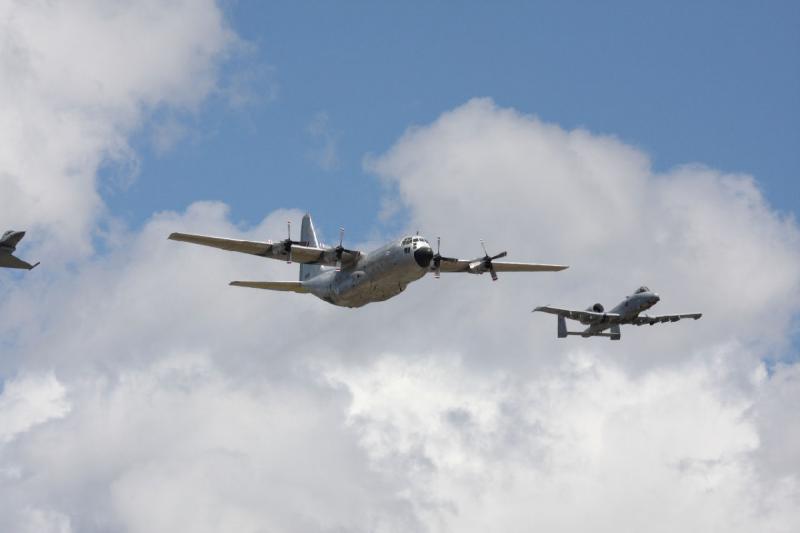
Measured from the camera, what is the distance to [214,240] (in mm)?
83500

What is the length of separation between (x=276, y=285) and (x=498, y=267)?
18421mm

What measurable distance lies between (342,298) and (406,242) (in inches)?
322

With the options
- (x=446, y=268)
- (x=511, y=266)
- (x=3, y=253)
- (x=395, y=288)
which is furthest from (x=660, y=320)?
(x=3, y=253)

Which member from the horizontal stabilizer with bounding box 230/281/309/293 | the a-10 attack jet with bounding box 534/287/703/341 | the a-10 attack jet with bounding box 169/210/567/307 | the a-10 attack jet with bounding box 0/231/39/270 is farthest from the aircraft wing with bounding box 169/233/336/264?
the a-10 attack jet with bounding box 534/287/703/341

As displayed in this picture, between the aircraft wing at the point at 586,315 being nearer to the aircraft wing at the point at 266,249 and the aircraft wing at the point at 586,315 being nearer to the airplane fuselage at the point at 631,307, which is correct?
the airplane fuselage at the point at 631,307

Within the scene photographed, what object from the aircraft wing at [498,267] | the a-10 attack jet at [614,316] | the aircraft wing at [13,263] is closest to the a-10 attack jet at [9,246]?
the aircraft wing at [13,263]

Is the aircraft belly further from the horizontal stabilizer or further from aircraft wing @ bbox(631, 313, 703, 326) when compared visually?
aircraft wing @ bbox(631, 313, 703, 326)

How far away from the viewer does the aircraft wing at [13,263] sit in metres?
75.4

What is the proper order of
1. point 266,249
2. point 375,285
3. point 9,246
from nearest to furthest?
point 9,246 → point 375,285 → point 266,249

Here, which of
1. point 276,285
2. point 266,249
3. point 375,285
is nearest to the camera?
point 375,285

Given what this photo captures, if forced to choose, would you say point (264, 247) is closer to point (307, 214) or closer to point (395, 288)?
point (395, 288)

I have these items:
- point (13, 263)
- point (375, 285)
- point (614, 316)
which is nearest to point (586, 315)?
point (614, 316)

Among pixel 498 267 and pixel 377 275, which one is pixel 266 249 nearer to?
pixel 377 275

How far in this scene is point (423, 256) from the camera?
81.6 meters
